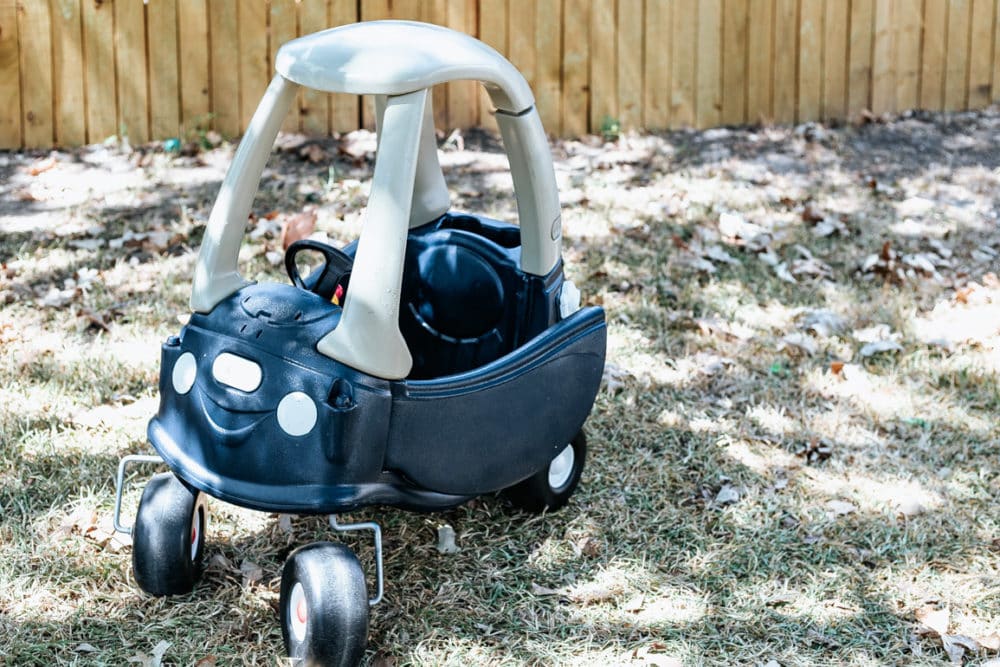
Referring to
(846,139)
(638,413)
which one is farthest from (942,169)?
(638,413)

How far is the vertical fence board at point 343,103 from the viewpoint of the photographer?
5.65m

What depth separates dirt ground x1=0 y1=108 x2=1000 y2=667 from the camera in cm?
271

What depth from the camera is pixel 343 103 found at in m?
5.74

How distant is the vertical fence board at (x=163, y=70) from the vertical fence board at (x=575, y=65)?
6.13 ft

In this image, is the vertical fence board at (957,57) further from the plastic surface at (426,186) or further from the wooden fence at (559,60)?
the plastic surface at (426,186)

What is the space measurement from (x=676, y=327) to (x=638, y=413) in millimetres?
674

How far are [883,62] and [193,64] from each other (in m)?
3.55

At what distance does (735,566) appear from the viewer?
2988mm

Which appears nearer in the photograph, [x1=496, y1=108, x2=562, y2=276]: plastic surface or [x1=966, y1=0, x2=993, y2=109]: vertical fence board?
[x1=496, y1=108, x2=562, y2=276]: plastic surface

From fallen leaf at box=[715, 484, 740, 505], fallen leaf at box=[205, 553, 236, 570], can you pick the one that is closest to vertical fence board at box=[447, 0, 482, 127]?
fallen leaf at box=[715, 484, 740, 505]

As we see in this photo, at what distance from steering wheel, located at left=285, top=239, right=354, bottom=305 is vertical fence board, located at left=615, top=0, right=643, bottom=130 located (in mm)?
3302

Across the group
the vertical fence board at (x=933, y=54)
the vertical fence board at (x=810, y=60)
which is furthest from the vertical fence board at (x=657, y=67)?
the vertical fence board at (x=933, y=54)

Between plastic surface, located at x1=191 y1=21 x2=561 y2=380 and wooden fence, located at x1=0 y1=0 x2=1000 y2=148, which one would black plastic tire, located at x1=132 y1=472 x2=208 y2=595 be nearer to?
plastic surface, located at x1=191 y1=21 x2=561 y2=380

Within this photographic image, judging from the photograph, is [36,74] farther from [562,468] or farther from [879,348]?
[879,348]
